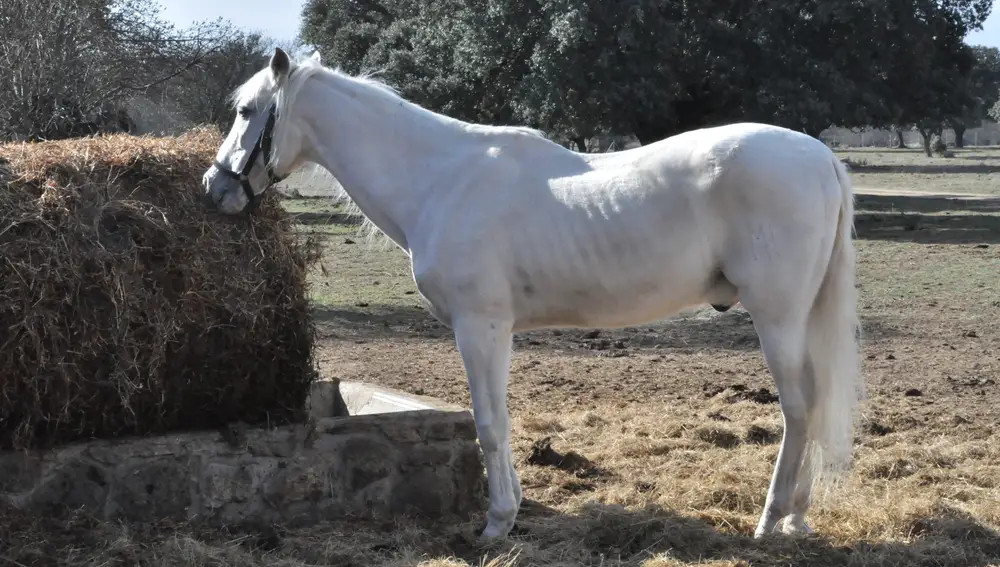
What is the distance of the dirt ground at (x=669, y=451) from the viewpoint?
3.77 metres

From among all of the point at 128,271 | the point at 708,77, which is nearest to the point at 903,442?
the point at 128,271

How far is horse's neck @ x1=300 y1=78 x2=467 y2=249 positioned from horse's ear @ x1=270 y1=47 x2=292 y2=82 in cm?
14

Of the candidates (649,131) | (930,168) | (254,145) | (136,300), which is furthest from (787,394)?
(930,168)

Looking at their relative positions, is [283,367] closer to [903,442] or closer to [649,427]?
[649,427]

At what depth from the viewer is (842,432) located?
3.96 m

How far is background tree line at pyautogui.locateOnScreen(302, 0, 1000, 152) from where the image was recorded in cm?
1622

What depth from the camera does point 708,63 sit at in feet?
56.3

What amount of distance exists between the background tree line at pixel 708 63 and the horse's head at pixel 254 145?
1212 cm

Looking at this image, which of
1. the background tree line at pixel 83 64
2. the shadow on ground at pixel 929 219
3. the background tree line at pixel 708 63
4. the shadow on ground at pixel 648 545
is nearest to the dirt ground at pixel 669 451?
the shadow on ground at pixel 648 545

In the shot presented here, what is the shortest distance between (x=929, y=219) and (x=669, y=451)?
13852 millimetres

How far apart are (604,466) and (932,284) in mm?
6750

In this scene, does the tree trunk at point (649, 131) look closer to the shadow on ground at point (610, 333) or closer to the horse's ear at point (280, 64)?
the shadow on ground at point (610, 333)

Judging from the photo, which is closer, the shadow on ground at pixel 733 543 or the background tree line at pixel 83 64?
the shadow on ground at pixel 733 543

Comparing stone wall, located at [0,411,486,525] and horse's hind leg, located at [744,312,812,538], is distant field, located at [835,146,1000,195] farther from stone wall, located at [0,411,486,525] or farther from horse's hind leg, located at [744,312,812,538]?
stone wall, located at [0,411,486,525]
